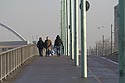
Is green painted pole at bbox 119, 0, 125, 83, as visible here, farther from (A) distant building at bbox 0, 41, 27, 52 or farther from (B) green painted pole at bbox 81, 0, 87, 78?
(A) distant building at bbox 0, 41, 27, 52

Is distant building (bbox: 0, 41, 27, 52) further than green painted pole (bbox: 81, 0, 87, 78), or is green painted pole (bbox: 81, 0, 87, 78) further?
distant building (bbox: 0, 41, 27, 52)

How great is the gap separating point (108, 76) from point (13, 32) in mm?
99389

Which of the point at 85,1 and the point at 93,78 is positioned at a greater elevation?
the point at 85,1

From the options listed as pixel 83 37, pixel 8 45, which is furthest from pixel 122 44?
pixel 8 45

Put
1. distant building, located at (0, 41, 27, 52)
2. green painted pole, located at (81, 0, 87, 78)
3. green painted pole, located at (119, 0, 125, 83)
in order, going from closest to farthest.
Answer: green painted pole, located at (119, 0, 125, 83), green painted pole, located at (81, 0, 87, 78), distant building, located at (0, 41, 27, 52)

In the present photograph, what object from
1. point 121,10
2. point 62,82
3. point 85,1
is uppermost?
point 85,1

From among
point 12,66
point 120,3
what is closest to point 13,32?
point 12,66

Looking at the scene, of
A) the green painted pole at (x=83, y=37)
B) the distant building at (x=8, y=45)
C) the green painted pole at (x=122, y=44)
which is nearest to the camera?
the green painted pole at (x=122, y=44)

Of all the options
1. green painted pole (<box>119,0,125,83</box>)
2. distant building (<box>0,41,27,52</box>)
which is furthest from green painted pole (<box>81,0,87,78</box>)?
distant building (<box>0,41,27,52</box>)

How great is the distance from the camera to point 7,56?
19.7 m

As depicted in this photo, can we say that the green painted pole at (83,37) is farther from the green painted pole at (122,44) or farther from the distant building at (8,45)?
the distant building at (8,45)

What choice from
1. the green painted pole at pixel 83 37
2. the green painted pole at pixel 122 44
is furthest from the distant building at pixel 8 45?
the green painted pole at pixel 122 44

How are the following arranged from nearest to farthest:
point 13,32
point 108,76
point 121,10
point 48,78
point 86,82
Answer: point 121,10 → point 86,82 → point 48,78 → point 108,76 → point 13,32

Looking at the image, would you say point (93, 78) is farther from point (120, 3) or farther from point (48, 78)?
point (120, 3)
